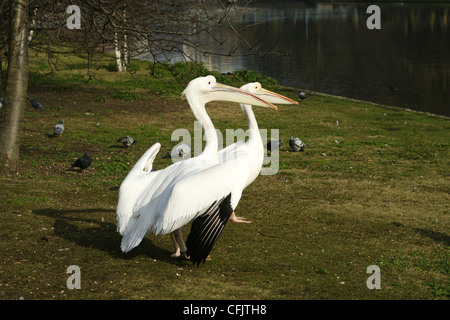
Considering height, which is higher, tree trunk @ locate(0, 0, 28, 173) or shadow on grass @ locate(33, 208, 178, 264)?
tree trunk @ locate(0, 0, 28, 173)

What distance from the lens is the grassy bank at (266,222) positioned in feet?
15.5

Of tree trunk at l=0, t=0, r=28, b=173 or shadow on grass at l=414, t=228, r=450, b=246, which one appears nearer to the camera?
shadow on grass at l=414, t=228, r=450, b=246

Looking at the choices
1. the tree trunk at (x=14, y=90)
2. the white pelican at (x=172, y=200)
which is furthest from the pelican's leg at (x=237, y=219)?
the tree trunk at (x=14, y=90)

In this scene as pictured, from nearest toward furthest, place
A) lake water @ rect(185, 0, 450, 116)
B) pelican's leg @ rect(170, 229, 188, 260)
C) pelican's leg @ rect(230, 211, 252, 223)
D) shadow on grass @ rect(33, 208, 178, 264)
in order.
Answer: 1. pelican's leg @ rect(170, 229, 188, 260)
2. shadow on grass @ rect(33, 208, 178, 264)
3. pelican's leg @ rect(230, 211, 252, 223)
4. lake water @ rect(185, 0, 450, 116)

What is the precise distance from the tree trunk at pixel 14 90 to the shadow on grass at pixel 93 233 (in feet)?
5.99

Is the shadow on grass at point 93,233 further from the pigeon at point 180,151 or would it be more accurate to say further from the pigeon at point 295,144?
the pigeon at point 295,144

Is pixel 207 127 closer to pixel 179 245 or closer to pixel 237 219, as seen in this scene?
pixel 237 219

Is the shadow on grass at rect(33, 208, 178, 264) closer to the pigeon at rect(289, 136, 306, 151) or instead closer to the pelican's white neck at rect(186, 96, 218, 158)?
the pelican's white neck at rect(186, 96, 218, 158)

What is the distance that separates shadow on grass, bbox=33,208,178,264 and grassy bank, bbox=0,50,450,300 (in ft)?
0.06

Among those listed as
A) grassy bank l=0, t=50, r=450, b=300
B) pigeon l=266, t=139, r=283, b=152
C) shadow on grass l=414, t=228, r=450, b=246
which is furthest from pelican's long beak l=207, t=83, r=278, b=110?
pigeon l=266, t=139, r=283, b=152

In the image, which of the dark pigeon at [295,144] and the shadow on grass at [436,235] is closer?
the shadow on grass at [436,235]

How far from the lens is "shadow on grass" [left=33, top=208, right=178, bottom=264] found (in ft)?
17.7

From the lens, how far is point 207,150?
18.6 ft

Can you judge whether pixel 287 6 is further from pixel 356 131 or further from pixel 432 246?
pixel 432 246
